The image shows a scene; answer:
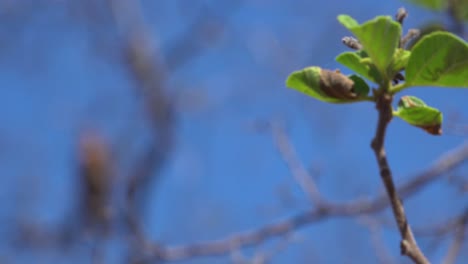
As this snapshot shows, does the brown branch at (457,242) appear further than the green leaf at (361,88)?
Yes

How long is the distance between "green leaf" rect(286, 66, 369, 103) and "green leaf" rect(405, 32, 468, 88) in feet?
0.13

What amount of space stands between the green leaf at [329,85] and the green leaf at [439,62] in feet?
0.13

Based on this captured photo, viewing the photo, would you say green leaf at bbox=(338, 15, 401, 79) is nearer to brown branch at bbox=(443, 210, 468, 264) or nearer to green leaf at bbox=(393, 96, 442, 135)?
green leaf at bbox=(393, 96, 442, 135)

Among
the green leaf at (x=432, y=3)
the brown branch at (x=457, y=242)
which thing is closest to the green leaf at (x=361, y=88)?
the brown branch at (x=457, y=242)

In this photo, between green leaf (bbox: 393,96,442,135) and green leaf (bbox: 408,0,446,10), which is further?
green leaf (bbox: 408,0,446,10)

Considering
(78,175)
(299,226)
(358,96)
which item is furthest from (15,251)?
(358,96)

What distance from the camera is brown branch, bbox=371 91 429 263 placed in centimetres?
45

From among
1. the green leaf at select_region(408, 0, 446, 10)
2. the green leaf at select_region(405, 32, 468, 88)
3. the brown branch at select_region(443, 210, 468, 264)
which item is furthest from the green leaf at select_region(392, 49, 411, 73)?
the green leaf at select_region(408, 0, 446, 10)

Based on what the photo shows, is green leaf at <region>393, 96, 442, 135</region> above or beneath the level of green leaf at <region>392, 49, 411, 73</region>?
beneath

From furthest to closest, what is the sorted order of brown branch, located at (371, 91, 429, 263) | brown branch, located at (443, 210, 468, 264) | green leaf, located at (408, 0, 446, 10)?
1. green leaf, located at (408, 0, 446, 10)
2. brown branch, located at (443, 210, 468, 264)
3. brown branch, located at (371, 91, 429, 263)

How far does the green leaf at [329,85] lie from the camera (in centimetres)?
50

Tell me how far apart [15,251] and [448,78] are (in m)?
3.62

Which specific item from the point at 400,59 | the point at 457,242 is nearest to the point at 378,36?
the point at 400,59

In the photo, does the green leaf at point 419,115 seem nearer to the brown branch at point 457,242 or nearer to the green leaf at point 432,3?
the brown branch at point 457,242
